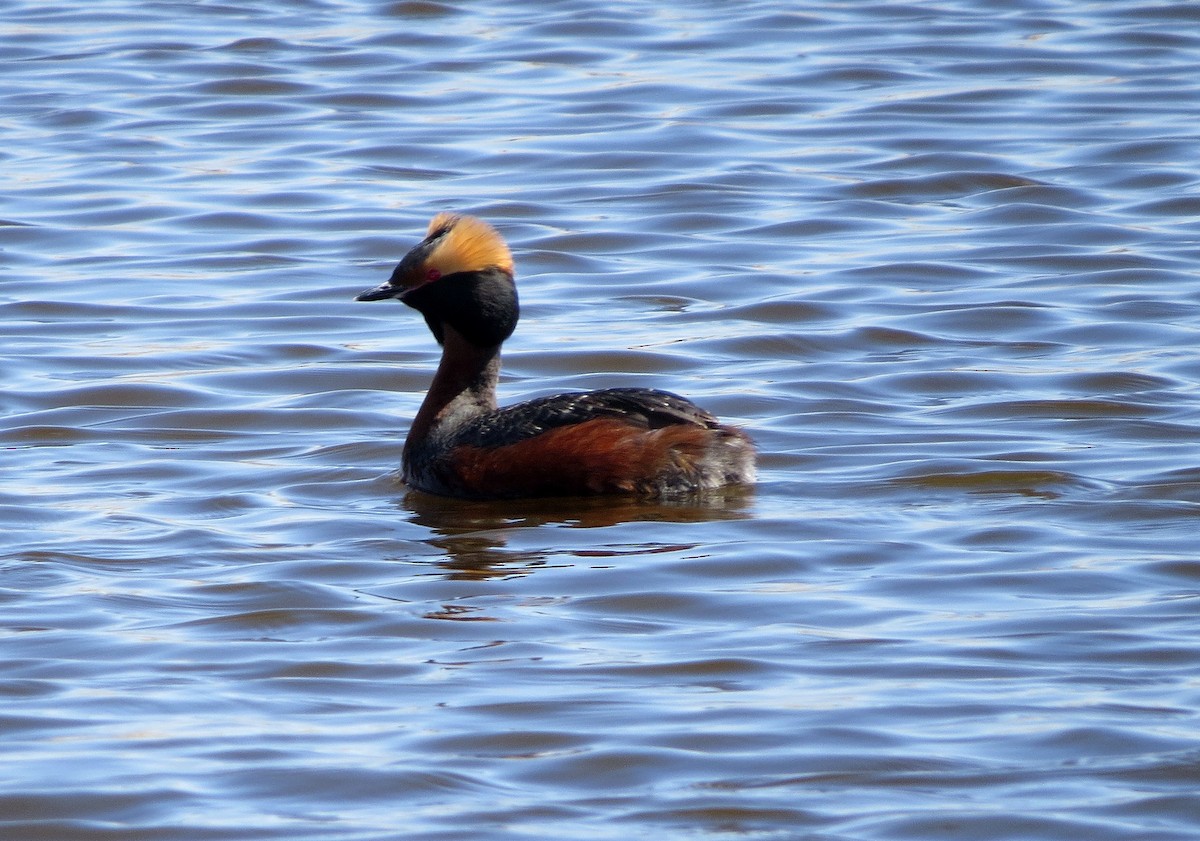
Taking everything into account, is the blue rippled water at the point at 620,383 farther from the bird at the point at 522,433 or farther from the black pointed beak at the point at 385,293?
the black pointed beak at the point at 385,293

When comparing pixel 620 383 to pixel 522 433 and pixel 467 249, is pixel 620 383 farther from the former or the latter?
pixel 522 433

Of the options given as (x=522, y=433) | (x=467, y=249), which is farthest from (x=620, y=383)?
(x=522, y=433)

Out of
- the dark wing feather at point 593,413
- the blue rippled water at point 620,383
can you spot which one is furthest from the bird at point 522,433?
the blue rippled water at point 620,383

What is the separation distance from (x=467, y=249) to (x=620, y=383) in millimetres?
1698

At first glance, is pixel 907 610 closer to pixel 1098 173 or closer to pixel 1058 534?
pixel 1058 534

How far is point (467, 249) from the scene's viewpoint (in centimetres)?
871

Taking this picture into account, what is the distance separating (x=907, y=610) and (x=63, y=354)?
547cm

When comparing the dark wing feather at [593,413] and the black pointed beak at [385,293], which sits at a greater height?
the black pointed beak at [385,293]

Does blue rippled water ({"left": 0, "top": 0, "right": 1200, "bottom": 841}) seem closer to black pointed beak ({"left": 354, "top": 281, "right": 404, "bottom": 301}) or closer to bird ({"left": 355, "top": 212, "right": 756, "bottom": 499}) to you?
bird ({"left": 355, "top": 212, "right": 756, "bottom": 499})

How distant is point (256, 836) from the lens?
198 inches

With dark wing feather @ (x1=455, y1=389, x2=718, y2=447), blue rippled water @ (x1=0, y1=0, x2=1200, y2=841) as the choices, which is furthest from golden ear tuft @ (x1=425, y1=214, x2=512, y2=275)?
blue rippled water @ (x1=0, y1=0, x2=1200, y2=841)

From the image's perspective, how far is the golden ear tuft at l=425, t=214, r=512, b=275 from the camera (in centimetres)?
869

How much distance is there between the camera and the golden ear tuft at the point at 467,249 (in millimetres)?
8688

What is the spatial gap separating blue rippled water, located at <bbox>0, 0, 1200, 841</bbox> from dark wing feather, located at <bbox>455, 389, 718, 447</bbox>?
32 cm
